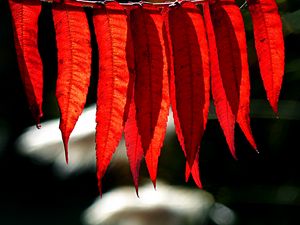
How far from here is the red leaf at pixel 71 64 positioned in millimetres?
642

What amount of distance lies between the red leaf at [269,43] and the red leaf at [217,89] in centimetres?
5

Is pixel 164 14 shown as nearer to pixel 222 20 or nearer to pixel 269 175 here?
pixel 222 20

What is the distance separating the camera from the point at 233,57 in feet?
2.31

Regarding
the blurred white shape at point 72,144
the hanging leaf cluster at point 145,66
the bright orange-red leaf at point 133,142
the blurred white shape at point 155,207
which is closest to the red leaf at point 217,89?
the hanging leaf cluster at point 145,66

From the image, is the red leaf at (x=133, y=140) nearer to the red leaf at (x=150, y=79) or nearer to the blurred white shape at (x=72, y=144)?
the red leaf at (x=150, y=79)

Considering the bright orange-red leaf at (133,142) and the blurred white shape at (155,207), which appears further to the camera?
the blurred white shape at (155,207)

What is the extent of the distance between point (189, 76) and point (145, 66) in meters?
0.05

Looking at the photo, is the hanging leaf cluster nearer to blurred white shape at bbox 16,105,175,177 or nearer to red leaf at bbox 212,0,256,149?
red leaf at bbox 212,0,256,149

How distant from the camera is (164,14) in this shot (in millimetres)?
708

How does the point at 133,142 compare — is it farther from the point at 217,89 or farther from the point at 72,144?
the point at 72,144

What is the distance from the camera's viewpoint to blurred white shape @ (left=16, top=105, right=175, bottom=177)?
2.30m

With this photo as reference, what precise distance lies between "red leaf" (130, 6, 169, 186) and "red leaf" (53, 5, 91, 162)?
0.06 m

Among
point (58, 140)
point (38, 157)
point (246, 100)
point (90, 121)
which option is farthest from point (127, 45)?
point (38, 157)

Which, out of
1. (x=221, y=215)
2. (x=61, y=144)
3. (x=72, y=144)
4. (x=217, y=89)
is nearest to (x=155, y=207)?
(x=221, y=215)
